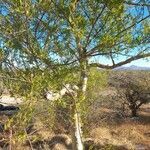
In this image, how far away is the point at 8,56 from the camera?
7.14 m

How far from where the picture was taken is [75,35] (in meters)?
6.93

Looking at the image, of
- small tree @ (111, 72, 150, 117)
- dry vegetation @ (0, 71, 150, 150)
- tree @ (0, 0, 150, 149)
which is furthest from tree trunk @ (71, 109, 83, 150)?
small tree @ (111, 72, 150, 117)

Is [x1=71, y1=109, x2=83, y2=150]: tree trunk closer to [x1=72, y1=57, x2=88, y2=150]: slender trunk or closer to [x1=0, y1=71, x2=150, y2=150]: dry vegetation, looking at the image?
[x1=72, y1=57, x2=88, y2=150]: slender trunk

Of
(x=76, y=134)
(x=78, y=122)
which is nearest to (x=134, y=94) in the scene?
(x=76, y=134)

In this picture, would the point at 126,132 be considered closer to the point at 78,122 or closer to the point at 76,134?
the point at 76,134

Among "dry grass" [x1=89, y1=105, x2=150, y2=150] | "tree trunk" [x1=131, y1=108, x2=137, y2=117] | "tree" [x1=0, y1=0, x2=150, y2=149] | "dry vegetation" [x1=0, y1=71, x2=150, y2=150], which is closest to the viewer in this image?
"tree" [x1=0, y1=0, x2=150, y2=149]

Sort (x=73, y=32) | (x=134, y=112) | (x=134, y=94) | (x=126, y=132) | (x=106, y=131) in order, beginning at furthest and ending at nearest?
(x=134, y=94)
(x=134, y=112)
(x=106, y=131)
(x=126, y=132)
(x=73, y=32)

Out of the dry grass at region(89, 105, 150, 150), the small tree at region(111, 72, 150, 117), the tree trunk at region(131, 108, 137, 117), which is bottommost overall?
the dry grass at region(89, 105, 150, 150)

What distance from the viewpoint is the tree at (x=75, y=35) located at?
6.81m

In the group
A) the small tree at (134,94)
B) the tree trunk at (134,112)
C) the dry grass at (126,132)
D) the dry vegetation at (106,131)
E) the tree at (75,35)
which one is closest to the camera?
the tree at (75,35)

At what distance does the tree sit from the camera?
268 inches

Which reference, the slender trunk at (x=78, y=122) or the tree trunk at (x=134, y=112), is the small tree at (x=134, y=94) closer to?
the tree trunk at (x=134, y=112)

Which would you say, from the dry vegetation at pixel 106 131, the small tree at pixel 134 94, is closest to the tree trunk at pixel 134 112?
the small tree at pixel 134 94

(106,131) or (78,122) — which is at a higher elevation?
(78,122)
